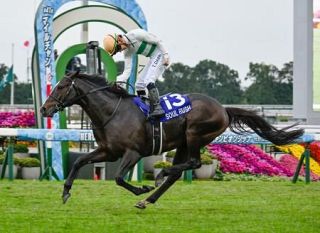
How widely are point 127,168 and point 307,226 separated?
187cm

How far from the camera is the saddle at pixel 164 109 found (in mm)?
9289

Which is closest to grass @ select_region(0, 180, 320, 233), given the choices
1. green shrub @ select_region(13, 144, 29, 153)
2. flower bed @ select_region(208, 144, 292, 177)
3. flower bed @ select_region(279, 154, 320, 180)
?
flower bed @ select_region(208, 144, 292, 177)

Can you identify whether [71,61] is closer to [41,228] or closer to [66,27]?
[66,27]

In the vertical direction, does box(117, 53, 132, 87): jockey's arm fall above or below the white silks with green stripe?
below

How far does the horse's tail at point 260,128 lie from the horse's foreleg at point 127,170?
1623 mm

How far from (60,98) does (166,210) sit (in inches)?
61.5

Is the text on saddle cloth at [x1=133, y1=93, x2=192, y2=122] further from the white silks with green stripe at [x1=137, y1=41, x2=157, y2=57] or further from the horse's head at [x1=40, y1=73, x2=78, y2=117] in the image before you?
the horse's head at [x1=40, y1=73, x2=78, y2=117]

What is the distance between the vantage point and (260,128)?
1044cm

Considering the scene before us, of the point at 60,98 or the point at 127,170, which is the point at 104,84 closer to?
the point at 60,98

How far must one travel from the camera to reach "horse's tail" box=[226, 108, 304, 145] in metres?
10.2

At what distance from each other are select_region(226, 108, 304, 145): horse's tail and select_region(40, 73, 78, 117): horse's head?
1.97 m

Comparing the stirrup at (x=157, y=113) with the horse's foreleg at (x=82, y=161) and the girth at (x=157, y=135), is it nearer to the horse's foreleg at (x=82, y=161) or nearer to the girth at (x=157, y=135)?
the girth at (x=157, y=135)

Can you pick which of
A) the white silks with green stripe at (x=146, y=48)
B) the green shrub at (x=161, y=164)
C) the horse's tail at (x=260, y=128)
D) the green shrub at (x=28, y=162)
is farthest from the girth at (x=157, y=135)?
the green shrub at (x=28, y=162)

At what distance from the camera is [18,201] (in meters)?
9.79
